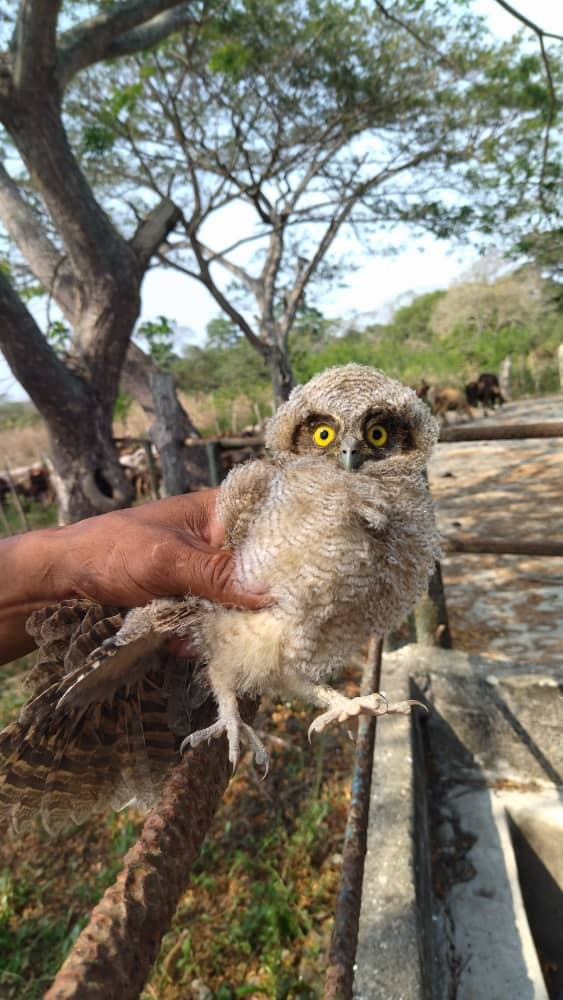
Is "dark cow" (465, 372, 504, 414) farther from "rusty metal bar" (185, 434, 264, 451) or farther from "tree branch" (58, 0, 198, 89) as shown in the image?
"rusty metal bar" (185, 434, 264, 451)

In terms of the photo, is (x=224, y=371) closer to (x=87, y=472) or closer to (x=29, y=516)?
(x=29, y=516)

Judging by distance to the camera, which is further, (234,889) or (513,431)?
(234,889)

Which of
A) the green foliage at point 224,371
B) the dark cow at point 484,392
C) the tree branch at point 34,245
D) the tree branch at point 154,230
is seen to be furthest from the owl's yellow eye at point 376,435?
the dark cow at point 484,392

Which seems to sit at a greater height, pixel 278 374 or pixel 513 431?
pixel 278 374

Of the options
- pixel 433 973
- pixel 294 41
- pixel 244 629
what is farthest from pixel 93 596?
pixel 294 41

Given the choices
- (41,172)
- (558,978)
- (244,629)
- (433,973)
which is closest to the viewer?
(244,629)

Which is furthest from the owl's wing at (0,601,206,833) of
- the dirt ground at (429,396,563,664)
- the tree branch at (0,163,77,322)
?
the tree branch at (0,163,77,322)

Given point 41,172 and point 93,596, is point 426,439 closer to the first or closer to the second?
point 93,596

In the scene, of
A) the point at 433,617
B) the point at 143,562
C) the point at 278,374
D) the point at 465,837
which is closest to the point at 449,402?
the point at 278,374
